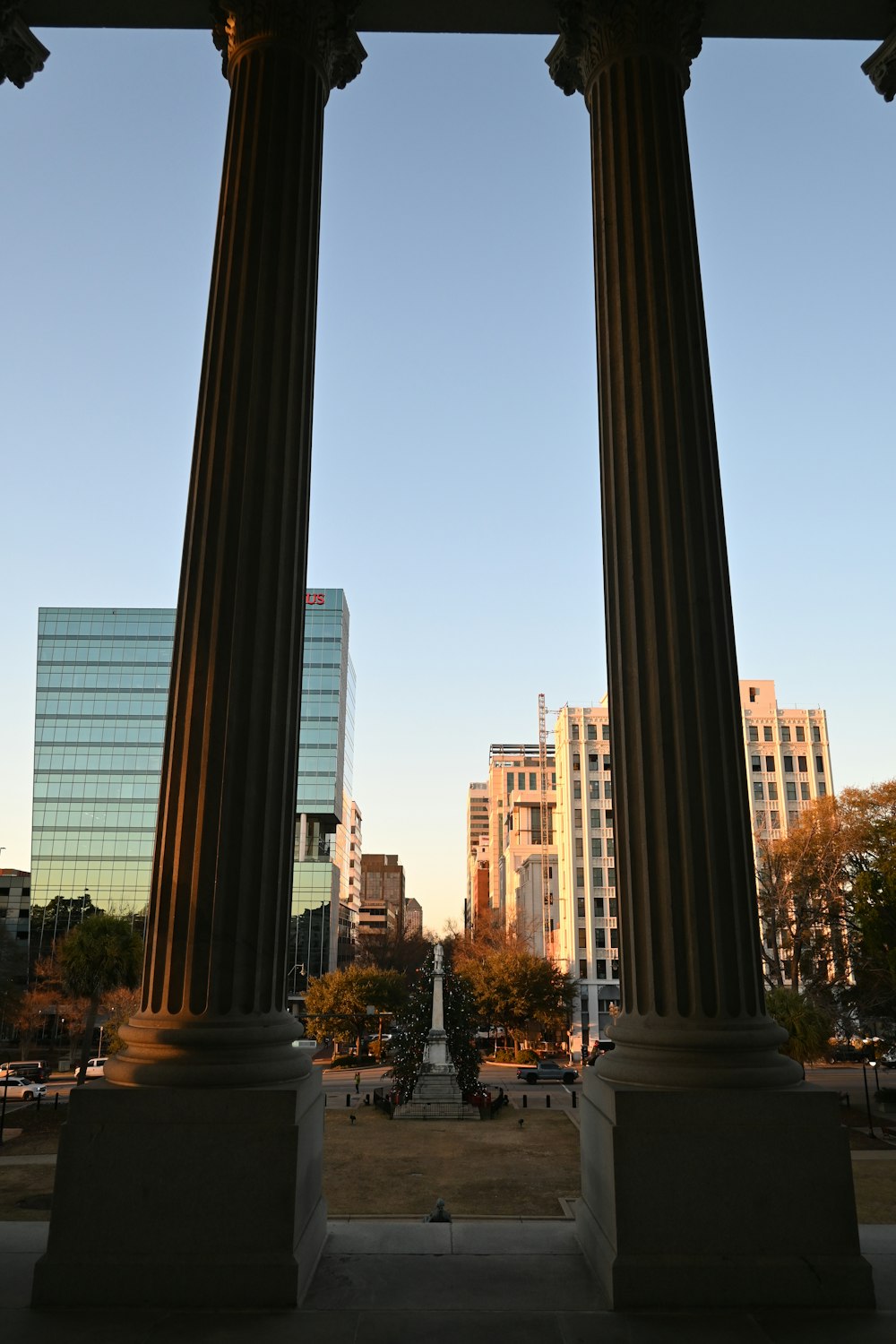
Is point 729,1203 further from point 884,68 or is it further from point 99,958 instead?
point 99,958

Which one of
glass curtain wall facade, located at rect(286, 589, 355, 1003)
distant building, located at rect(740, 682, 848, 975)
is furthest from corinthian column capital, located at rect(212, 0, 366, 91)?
glass curtain wall facade, located at rect(286, 589, 355, 1003)

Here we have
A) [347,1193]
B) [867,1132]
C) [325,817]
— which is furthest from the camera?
[325,817]

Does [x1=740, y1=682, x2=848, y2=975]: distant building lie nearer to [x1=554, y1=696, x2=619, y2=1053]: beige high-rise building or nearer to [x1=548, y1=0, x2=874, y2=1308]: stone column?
[x1=554, y1=696, x2=619, y2=1053]: beige high-rise building

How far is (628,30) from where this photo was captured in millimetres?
10789

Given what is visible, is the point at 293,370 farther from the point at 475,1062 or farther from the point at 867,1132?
the point at 475,1062

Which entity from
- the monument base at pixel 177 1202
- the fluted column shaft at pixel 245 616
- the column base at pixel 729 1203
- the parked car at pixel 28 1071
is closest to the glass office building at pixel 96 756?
the parked car at pixel 28 1071

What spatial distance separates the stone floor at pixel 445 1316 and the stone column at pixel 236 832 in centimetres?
30

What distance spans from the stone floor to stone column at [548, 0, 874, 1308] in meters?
0.29

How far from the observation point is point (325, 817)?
433ft

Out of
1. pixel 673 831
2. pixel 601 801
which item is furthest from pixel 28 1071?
pixel 673 831

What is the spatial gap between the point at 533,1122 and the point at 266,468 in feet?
144

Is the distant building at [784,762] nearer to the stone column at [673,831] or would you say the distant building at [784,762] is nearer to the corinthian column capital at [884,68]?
the corinthian column capital at [884,68]

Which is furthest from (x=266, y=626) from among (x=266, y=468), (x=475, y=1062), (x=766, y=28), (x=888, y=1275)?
(x=475, y=1062)

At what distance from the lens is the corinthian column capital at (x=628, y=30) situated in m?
10.8
